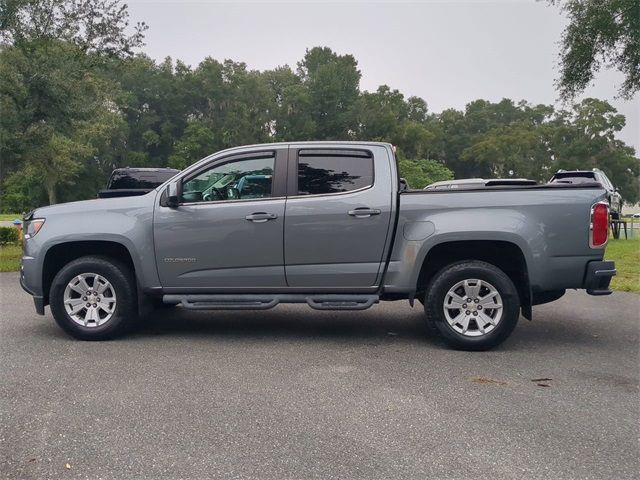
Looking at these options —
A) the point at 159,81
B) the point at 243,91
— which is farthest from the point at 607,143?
the point at 159,81

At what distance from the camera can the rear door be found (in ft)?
18.1

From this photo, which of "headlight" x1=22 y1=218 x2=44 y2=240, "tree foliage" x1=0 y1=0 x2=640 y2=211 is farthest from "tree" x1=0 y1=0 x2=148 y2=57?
"tree foliage" x1=0 y1=0 x2=640 y2=211

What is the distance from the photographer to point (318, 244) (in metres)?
5.59

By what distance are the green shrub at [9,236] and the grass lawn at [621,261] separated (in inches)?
7.5

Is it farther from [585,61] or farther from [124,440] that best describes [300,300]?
[585,61]

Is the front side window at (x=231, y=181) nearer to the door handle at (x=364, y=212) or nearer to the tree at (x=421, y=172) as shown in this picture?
the door handle at (x=364, y=212)

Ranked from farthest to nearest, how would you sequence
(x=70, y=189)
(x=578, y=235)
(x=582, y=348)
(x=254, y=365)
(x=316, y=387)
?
(x=70, y=189)
(x=582, y=348)
(x=578, y=235)
(x=254, y=365)
(x=316, y=387)

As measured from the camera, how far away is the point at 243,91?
76.5m

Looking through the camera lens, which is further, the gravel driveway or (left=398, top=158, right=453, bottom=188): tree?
(left=398, top=158, right=453, bottom=188): tree

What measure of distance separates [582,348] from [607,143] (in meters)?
57.7

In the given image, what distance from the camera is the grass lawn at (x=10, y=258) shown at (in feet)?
40.1

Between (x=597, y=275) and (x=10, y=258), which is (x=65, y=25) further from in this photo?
(x=597, y=275)

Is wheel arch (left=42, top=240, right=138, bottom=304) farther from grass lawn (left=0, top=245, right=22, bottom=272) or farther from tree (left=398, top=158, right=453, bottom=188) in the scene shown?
tree (left=398, top=158, right=453, bottom=188)

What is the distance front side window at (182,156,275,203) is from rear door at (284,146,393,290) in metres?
0.30
